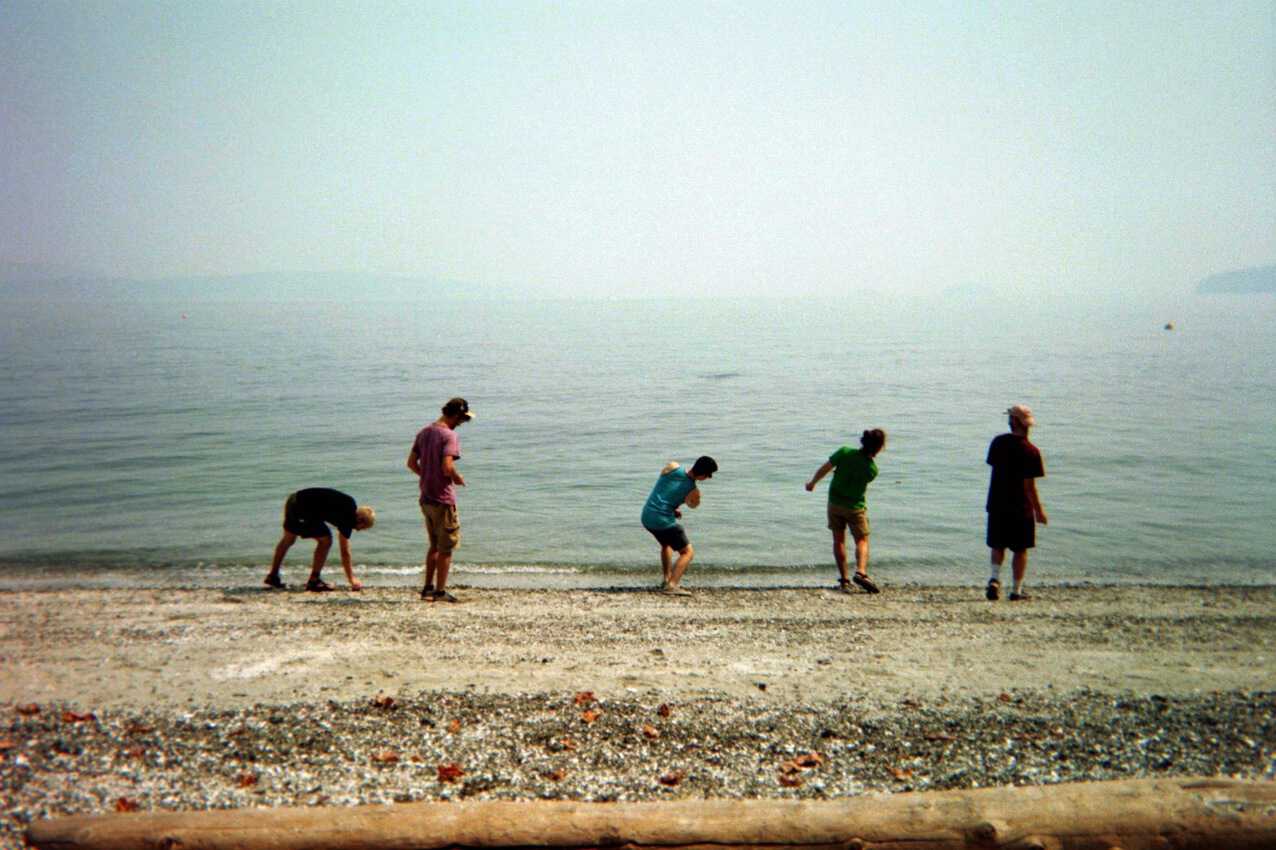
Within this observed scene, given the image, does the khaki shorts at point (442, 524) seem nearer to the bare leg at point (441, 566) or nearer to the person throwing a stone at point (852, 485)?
the bare leg at point (441, 566)

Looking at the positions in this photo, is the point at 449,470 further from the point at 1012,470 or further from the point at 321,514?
the point at 1012,470

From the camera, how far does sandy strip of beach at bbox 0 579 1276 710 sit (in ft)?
25.6

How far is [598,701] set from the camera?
287 inches

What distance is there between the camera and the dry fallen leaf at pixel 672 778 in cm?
583

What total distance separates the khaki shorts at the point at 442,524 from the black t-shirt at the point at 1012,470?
6150mm

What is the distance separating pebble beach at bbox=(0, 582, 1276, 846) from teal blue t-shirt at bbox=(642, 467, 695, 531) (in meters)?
1.20

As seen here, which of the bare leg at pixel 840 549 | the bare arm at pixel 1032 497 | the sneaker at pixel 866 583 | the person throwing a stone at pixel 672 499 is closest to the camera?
the bare arm at pixel 1032 497

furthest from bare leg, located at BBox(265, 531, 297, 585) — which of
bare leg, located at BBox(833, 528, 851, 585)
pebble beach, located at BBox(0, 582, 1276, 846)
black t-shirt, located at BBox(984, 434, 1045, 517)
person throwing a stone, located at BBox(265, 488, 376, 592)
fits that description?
black t-shirt, located at BBox(984, 434, 1045, 517)

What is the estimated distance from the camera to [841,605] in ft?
39.0

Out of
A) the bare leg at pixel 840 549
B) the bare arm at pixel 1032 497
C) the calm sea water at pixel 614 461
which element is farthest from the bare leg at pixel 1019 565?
the calm sea water at pixel 614 461

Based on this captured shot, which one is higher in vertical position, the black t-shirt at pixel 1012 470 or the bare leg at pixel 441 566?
the black t-shirt at pixel 1012 470

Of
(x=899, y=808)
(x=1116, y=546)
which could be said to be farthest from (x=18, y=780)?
(x=1116, y=546)

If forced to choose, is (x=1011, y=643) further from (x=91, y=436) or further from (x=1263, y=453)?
(x=91, y=436)

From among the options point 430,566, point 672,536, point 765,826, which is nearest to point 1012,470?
point 672,536
